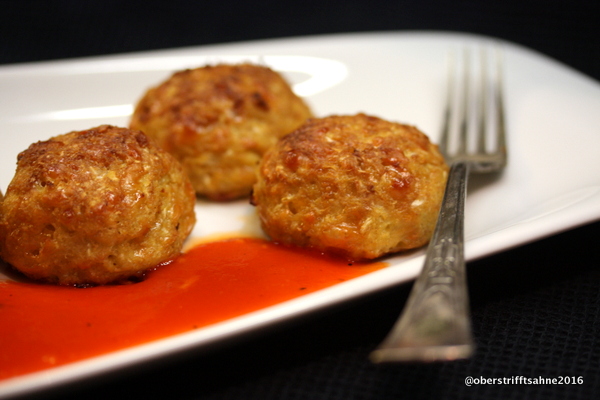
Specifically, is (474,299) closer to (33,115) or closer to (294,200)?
(294,200)

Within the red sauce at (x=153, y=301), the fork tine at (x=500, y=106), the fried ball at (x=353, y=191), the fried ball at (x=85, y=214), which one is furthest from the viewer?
the fork tine at (x=500, y=106)

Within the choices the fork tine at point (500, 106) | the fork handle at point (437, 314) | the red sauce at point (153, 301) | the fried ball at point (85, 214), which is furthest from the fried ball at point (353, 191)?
the fork tine at point (500, 106)

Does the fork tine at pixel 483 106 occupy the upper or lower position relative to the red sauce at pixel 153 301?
upper

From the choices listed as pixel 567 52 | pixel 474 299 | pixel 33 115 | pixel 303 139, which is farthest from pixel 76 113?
pixel 567 52

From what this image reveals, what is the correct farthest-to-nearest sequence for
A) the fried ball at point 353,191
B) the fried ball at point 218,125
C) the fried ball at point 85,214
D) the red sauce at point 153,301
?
the fried ball at point 218,125
the fried ball at point 353,191
the fried ball at point 85,214
the red sauce at point 153,301

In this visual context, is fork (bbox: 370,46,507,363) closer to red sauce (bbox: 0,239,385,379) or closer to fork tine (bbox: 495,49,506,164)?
fork tine (bbox: 495,49,506,164)

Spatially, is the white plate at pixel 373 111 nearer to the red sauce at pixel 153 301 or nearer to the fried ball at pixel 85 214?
the red sauce at pixel 153 301
